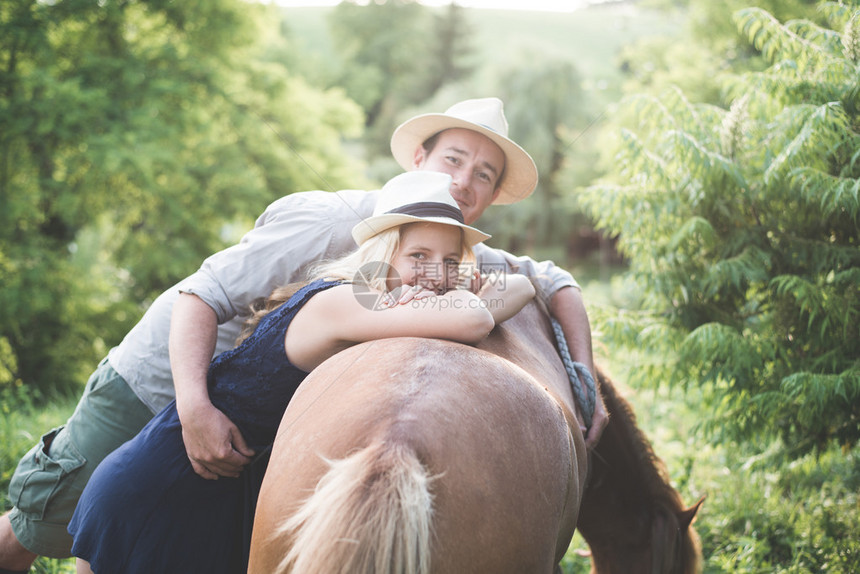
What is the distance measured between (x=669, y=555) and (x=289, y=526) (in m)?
2.02

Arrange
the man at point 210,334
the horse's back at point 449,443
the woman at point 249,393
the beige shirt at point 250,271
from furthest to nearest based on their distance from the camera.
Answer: the beige shirt at point 250,271 < the man at point 210,334 < the woman at point 249,393 < the horse's back at point 449,443

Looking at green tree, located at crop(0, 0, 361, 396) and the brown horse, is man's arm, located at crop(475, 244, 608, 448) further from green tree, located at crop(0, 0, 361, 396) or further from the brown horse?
green tree, located at crop(0, 0, 361, 396)

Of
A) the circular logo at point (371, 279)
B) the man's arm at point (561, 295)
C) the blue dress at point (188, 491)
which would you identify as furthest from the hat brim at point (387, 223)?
the man's arm at point (561, 295)

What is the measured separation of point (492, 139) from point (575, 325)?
0.96 metres

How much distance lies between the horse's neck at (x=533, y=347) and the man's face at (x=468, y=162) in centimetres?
62

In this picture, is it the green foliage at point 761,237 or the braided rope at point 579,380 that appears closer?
the braided rope at point 579,380

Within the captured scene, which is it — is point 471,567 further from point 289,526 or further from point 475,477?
point 289,526

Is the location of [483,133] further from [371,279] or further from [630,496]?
[630,496]

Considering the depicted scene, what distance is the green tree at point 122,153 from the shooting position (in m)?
7.83

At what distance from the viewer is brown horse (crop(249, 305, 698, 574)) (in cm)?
118

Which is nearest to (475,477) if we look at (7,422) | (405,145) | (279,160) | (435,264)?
(435,264)

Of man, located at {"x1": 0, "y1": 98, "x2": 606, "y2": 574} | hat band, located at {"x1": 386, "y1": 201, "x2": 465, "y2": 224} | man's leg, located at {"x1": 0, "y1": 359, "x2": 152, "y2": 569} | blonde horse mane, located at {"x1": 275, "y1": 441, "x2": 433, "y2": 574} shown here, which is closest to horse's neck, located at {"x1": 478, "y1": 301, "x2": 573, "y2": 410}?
man, located at {"x1": 0, "y1": 98, "x2": 606, "y2": 574}

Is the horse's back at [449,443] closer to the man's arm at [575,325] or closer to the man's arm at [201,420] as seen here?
the man's arm at [201,420]

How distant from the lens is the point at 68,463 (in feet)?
8.11
